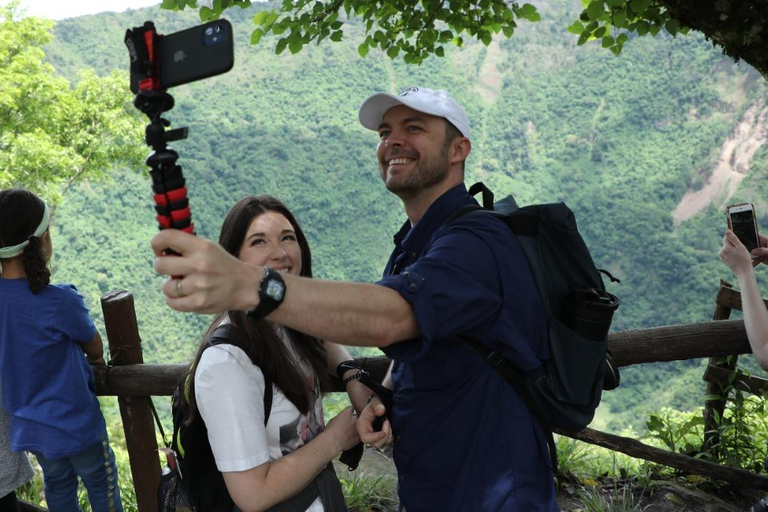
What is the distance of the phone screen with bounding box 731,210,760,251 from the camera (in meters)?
2.92

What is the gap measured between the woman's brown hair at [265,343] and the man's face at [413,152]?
372 millimetres

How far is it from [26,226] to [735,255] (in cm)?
285

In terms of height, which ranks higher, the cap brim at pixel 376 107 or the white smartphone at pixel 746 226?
the cap brim at pixel 376 107

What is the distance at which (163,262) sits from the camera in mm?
→ 1082

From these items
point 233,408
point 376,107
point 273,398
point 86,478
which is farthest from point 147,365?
point 376,107

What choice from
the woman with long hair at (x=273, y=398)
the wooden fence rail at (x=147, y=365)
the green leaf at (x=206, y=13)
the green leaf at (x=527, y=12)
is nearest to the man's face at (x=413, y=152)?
the woman with long hair at (x=273, y=398)

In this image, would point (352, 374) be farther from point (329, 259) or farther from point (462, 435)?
point (329, 259)

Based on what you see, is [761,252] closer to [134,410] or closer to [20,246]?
[134,410]

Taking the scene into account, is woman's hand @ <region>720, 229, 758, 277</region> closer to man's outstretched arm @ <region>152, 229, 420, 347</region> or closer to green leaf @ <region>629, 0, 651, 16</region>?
green leaf @ <region>629, 0, 651, 16</region>

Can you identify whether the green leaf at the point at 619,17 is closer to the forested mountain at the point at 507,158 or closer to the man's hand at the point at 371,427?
the man's hand at the point at 371,427

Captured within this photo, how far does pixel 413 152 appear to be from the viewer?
1955 mm

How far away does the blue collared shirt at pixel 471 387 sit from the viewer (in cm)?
147

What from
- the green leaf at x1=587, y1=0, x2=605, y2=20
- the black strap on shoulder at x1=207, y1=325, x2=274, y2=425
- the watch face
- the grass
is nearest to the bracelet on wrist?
the black strap on shoulder at x1=207, y1=325, x2=274, y2=425

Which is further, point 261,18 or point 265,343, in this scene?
point 261,18
